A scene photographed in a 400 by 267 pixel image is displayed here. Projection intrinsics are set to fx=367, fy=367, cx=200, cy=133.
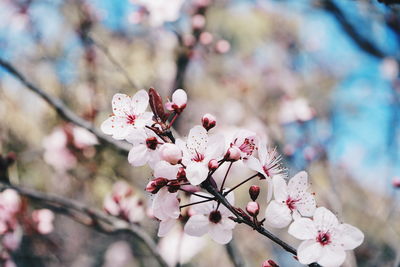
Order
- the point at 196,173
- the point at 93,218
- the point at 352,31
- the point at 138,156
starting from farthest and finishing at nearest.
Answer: the point at 352,31
the point at 93,218
the point at 138,156
the point at 196,173

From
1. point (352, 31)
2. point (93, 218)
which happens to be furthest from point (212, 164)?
point (352, 31)

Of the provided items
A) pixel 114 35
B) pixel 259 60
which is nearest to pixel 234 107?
pixel 259 60

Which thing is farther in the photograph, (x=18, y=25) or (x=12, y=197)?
(x=18, y=25)

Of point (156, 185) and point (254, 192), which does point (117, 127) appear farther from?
point (254, 192)

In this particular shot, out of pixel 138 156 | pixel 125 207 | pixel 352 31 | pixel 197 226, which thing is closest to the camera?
pixel 138 156

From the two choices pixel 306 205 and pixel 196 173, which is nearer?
pixel 196 173

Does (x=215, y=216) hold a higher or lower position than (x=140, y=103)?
lower

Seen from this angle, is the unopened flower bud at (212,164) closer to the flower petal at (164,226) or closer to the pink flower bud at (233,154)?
the pink flower bud at (233,154)

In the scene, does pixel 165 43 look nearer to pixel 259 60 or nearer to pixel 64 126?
pixel 259 60
